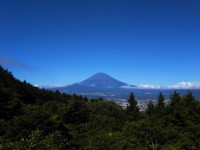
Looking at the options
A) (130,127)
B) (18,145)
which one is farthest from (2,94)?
(18,145)

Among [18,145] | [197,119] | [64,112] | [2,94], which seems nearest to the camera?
[18,145]

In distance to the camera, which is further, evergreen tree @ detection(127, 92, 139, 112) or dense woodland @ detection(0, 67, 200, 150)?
evergreen tree @ detection(127, 92, 139, 112)

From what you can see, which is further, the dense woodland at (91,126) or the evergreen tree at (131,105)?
the evergreen tree at (131,105)

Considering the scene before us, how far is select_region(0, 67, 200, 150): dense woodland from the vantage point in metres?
26.8

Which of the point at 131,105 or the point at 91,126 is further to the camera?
the point at 131,105

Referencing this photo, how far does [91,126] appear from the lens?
51844mm

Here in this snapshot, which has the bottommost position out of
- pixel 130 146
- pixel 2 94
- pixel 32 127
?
pixel 130 146

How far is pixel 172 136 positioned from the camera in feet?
108

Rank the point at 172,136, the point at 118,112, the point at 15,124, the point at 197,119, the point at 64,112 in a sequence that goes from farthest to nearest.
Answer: the point at 118,112 → the point at 64,112 → the point at 197,119 → the point at 172,136 → the point at 15,124

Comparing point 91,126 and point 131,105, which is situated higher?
point 131,105

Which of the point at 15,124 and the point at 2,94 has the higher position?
the point at 2,94

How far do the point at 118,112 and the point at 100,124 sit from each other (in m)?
20.2

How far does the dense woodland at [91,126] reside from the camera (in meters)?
26.8

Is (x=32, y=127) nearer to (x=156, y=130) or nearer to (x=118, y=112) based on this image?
(x=156, y=130)
